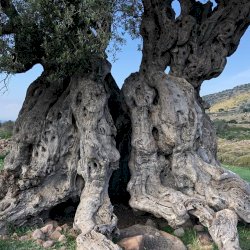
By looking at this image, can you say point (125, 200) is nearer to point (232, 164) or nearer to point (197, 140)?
point (197, 140)

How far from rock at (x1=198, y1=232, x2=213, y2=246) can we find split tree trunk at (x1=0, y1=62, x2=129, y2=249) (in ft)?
6.49

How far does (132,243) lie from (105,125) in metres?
3.18

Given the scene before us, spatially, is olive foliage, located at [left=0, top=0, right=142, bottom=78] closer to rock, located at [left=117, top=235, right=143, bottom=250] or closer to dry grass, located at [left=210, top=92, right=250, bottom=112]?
rock, located at [left=117, top=235, right=143, bottom=250]

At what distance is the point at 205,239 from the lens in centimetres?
1021

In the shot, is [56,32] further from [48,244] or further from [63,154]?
[48,244]

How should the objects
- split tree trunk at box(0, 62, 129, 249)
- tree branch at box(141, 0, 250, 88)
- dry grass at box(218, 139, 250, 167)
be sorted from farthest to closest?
dry grass at box(218, 139, 250, 167), tree branch at box(141, 0, 250, 88), split tree trunk at box(0, 62, 129, 249)

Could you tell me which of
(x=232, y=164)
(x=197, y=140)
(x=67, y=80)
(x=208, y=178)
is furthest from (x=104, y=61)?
(x=232, y=164)

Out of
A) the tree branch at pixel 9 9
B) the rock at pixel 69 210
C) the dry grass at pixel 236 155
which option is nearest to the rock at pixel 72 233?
the rock at pixel 69 210

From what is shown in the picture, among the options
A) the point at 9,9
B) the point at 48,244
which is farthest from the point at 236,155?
the point at 48,244

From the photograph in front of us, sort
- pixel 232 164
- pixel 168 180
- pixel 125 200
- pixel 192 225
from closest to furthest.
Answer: pixel 192 225, pixel 168 180, pixel 125 200, pixel 232 164

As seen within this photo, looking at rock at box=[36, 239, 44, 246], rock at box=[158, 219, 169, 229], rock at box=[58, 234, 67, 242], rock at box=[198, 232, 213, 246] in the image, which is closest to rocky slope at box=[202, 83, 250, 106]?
rock at box=[158, 219, 169, 229]

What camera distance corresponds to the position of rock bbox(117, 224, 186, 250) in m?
9.39

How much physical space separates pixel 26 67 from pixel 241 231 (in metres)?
6.60

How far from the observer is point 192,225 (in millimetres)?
10703
